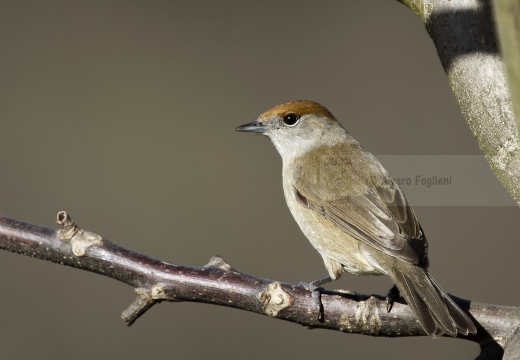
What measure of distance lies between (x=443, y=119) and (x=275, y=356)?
3863 millimetres

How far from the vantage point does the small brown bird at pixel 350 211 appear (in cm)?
354

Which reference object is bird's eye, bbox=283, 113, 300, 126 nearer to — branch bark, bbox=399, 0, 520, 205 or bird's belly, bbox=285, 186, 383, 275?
bird's belly, bbox=285, 186, 383, 275

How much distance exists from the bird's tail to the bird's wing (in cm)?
8

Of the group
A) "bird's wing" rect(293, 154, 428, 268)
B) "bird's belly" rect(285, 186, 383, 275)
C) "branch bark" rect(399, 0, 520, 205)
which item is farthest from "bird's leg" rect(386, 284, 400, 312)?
"branch bark" rect(399, 0, 520, 205)

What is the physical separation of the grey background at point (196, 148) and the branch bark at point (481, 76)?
4.74 m

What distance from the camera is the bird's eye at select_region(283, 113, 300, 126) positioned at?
515 cm

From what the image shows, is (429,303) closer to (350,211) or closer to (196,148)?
(350,211)

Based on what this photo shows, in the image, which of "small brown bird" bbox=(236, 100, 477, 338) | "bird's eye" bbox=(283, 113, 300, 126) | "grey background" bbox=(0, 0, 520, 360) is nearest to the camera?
"small brown bird" bbox=(236, 100, 477, 338)

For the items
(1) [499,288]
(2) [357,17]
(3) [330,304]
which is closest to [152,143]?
(2) [357,17]

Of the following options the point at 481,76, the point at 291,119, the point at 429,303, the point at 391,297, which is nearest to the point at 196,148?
A: the point at 291,119

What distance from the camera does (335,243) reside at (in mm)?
4242

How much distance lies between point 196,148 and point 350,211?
18.0 feet

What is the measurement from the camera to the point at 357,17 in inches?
395

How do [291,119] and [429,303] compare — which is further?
[291,119]
